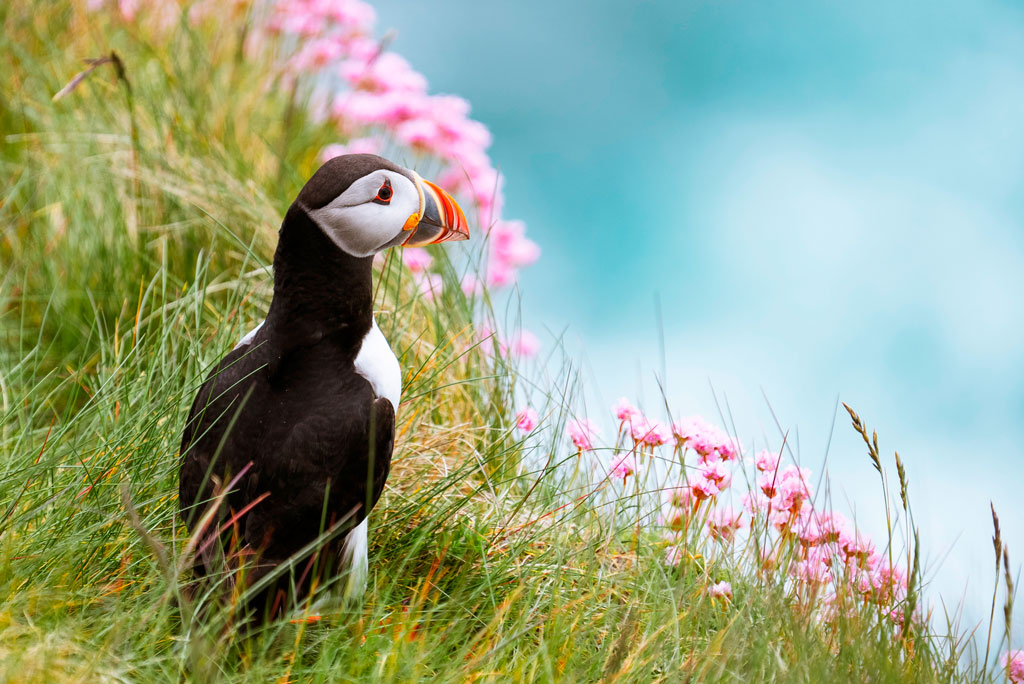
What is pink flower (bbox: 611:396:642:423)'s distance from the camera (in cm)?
363

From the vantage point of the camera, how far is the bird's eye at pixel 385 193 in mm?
2773

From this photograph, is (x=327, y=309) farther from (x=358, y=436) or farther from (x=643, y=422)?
(x=643, y=422)

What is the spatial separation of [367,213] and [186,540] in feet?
3.93

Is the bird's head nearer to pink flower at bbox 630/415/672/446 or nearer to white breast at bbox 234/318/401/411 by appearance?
white breast at bbox 234/318/401/411

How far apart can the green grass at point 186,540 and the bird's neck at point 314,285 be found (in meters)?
0.47

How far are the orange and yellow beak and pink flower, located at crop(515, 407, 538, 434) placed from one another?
3.12 feet

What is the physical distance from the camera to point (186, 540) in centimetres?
296

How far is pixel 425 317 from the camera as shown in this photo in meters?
4.68

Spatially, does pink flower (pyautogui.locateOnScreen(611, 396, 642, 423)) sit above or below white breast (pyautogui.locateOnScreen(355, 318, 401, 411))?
above

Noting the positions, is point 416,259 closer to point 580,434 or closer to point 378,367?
point 580,434

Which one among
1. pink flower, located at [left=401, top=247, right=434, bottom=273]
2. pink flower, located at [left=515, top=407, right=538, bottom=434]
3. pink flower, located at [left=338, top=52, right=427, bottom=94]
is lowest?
pink flower, located at [left=515, top=407, right=538, bottom=434]

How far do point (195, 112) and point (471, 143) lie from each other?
2.13 meters

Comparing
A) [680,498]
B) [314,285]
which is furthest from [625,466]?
[314,285]

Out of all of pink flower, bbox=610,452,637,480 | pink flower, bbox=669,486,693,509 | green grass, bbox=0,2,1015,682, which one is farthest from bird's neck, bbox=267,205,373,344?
pink flower, bbox=669,486,693,509
